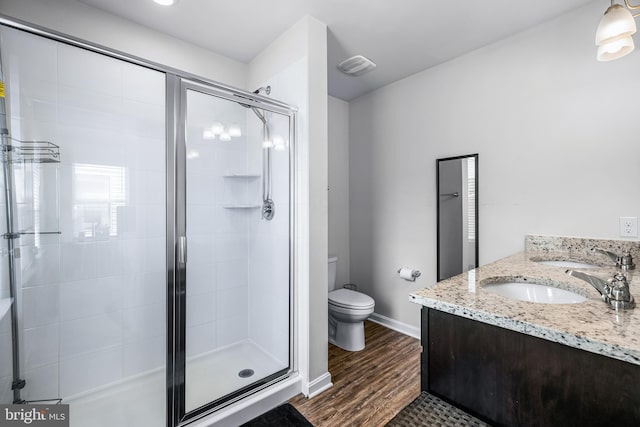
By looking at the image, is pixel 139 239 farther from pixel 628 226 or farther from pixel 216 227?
pixel 628 226

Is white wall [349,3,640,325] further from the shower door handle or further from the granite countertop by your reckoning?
the shower door handle

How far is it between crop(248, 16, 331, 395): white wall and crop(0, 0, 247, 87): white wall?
0.74 metres

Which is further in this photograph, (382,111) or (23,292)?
(382,111)

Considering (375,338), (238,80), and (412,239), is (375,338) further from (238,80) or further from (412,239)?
(238,80)

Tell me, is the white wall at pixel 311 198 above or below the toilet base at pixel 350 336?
above

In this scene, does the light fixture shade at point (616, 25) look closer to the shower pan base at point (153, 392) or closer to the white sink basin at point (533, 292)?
the white sink basin at point (533, 292)

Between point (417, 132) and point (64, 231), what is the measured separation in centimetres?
271

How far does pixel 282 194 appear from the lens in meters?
2.01

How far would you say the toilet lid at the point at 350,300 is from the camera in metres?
2.33

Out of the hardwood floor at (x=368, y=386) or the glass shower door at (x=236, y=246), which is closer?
the hardwood floor at (x=368, y=386)

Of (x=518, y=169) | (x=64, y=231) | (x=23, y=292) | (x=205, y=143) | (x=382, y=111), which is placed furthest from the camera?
(x=382, y=111)

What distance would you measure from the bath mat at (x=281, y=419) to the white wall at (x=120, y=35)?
2081 millimetres

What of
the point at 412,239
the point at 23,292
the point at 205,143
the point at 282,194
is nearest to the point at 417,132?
the point at 412,239

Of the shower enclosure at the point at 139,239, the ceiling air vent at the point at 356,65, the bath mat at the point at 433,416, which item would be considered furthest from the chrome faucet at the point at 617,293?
the ceiling air vent at the point at 356,65
